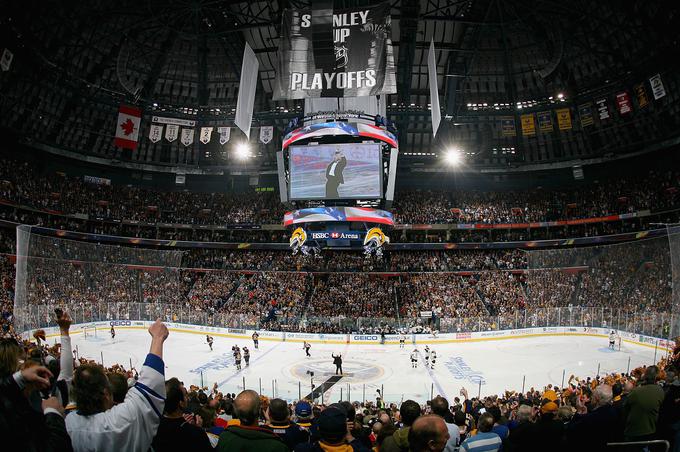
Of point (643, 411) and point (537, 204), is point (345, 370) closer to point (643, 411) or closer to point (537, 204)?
point (643, 411)

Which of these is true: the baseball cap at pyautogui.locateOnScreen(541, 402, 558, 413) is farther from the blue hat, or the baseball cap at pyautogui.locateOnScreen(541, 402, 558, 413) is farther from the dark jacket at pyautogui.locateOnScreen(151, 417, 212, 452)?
the dark jacket at pyautogui.locateOnScreen(151, 417, 212, 452)

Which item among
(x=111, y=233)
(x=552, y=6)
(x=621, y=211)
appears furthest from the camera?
(x=111, y=233)

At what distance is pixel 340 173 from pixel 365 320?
11691 mm

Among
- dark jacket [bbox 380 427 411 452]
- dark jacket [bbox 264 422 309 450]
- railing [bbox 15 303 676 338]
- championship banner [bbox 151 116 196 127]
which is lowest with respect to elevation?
→ railing [bbox 15 303 676 338]

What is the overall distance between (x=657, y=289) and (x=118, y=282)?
33.1m

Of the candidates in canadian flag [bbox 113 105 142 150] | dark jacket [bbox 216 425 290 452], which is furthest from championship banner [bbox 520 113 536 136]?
dark jacket [bbox 216 425 290 452]

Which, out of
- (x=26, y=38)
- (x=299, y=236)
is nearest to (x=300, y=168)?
(x=299, y=236)

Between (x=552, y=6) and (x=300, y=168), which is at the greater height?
(x=552, y=6)

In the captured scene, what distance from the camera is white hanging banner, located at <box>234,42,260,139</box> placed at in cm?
2195

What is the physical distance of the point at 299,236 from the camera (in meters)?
31.0

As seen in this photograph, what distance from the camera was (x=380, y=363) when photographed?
83.0 feet

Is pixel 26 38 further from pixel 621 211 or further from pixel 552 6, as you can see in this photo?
pixel 621 211

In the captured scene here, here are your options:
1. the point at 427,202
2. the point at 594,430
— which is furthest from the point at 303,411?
the point at 427,202

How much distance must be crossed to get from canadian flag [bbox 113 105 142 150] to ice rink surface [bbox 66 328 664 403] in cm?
1404
